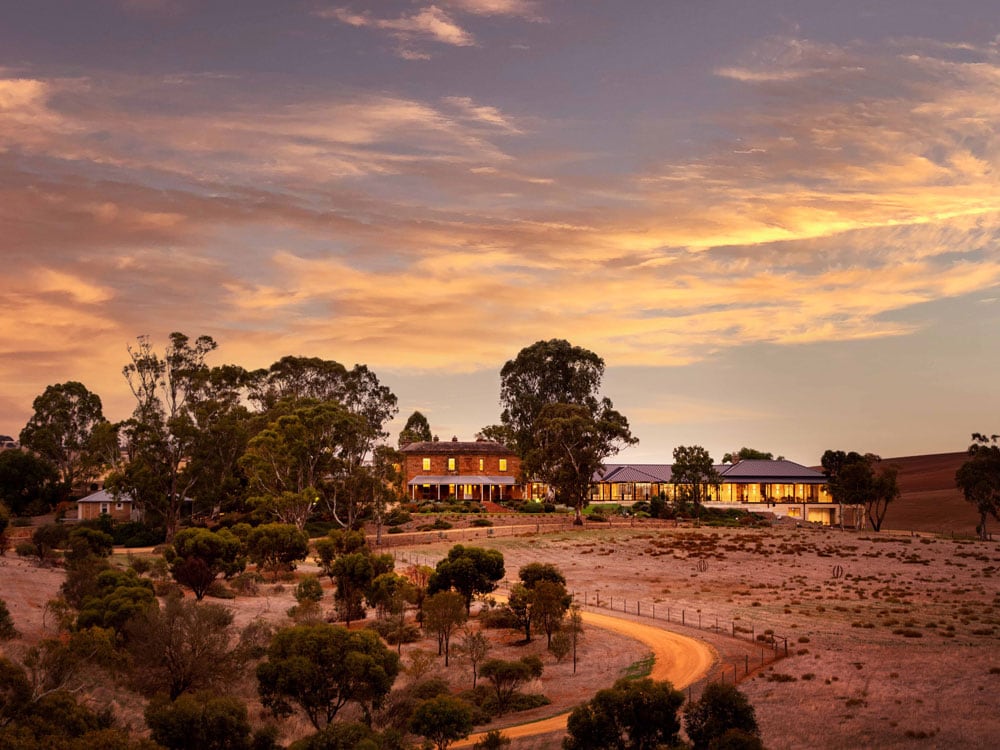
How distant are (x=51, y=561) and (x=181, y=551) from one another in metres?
10.4

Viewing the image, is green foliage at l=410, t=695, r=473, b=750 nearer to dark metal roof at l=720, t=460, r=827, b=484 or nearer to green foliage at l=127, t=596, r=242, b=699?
green foliage at l=127, t=596, r=242, b=699

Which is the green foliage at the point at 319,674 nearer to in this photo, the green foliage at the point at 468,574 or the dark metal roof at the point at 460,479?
the green foliage at the point at 468,574

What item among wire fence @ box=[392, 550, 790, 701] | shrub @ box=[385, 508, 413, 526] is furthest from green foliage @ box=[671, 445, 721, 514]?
wire fence @ box=[392, 550, 790, 701]

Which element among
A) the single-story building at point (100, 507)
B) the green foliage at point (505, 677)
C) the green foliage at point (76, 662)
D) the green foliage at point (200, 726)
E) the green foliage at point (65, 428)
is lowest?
the green foliage at point (505, 677)

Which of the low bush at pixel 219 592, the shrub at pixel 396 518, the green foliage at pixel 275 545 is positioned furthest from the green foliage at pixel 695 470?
the low bush at pixel 219 592

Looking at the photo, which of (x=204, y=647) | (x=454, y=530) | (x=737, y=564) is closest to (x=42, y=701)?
(x=204, y=647)

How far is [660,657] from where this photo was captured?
44.7 meters

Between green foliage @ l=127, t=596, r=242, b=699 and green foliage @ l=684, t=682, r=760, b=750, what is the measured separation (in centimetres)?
2059

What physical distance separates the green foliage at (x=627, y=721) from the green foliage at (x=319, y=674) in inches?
330

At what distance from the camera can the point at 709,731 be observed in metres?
30.5

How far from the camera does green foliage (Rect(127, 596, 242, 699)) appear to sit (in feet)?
126

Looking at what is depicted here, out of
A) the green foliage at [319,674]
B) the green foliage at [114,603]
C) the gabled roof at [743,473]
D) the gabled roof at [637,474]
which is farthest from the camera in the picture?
the gabled roof at [637,474]

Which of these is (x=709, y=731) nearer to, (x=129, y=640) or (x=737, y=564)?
(x=129, y=640)

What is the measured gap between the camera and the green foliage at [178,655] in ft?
126
